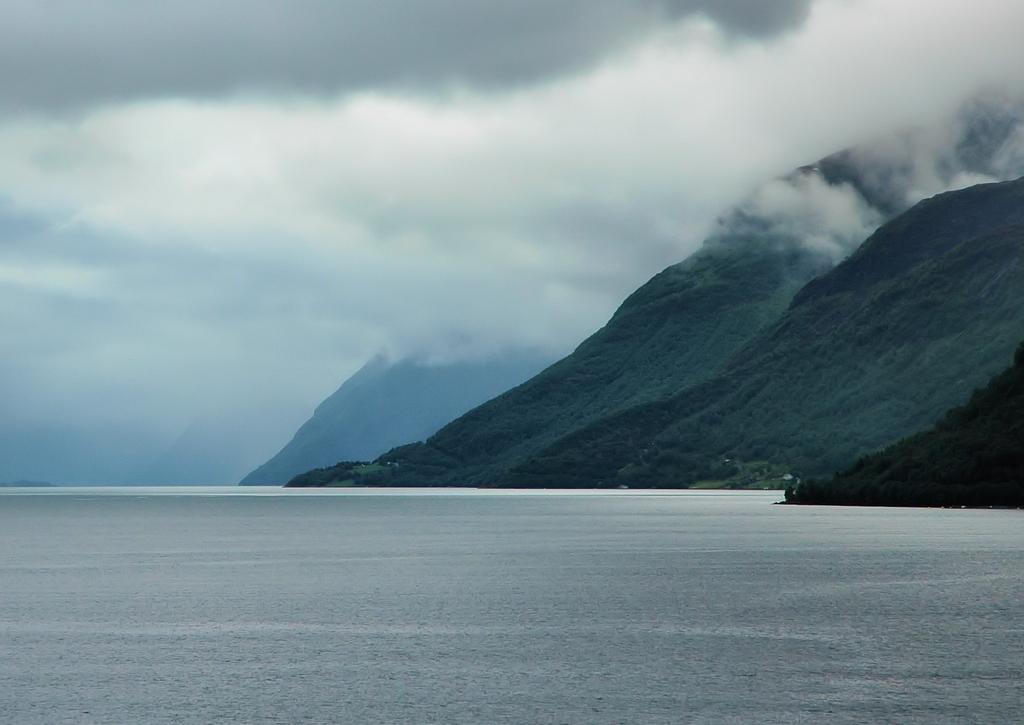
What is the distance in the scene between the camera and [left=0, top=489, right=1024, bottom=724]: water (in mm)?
49719

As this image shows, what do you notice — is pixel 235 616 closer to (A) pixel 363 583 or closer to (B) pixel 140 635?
(B) pixel 140 635

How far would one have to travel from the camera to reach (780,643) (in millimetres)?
66250

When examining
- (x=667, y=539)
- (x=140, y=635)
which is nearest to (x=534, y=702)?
(x=140, y=635)

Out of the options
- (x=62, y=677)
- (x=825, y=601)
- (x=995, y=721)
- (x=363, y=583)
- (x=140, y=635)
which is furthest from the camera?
(x=363, y=583)

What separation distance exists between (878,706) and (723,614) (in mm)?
31415

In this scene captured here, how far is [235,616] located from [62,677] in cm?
2320

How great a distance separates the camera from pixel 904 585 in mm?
98000

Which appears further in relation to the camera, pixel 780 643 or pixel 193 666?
pixel 780 643

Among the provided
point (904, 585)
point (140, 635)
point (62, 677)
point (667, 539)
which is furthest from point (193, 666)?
point (667, 539)

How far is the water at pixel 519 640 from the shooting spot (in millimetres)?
49719

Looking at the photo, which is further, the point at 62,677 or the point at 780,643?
the point at 780,643

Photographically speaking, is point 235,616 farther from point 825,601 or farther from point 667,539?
point 667,539

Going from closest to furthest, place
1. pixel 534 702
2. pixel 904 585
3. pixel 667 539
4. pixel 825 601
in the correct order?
pixel 534 702 < pixel 825 601 < pixel 904 585 < pixel 667 539

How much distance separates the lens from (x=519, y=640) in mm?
68750
